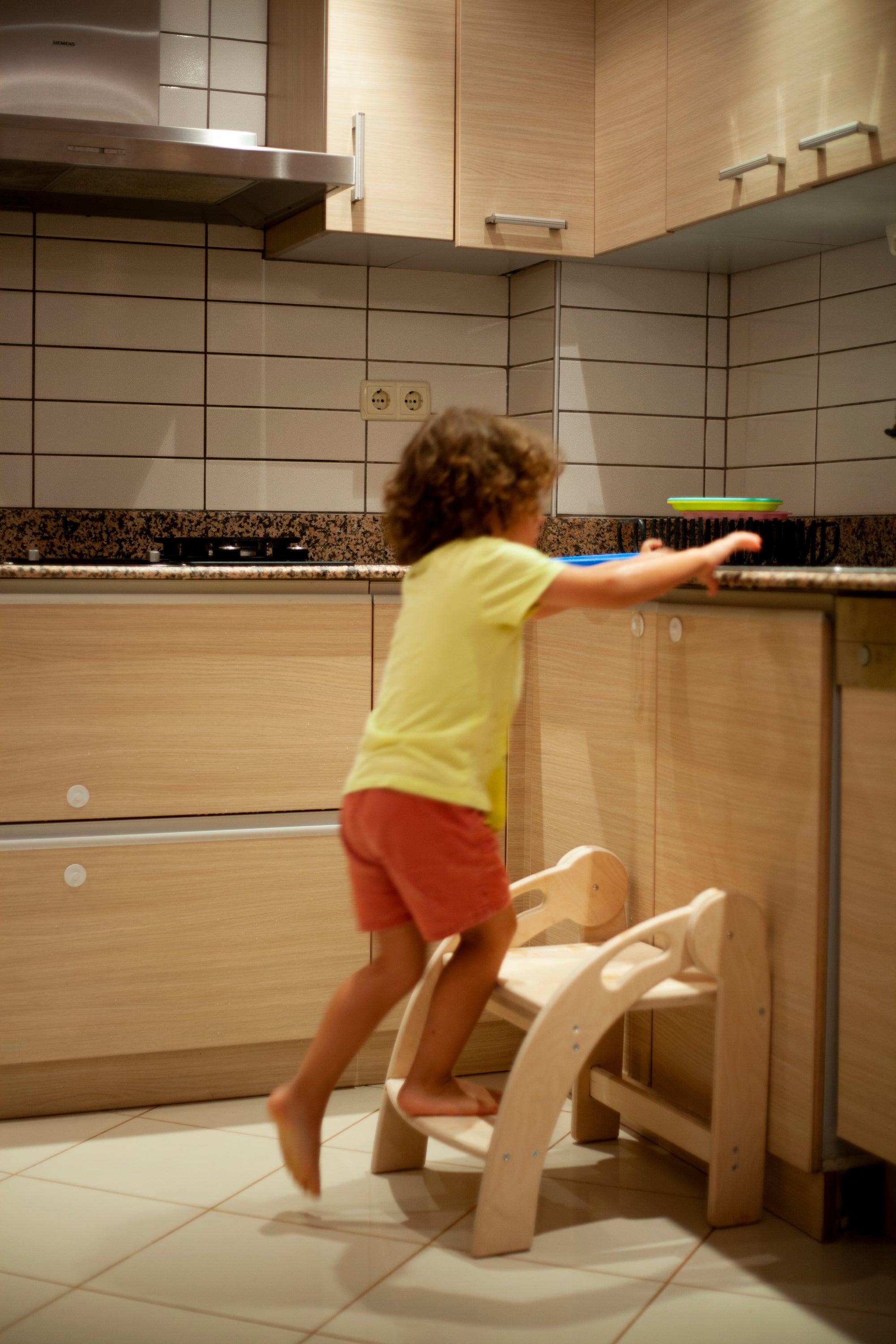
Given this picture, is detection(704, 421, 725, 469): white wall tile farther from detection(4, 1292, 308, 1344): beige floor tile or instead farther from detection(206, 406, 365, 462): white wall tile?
detection(4, 1292, 308, 1344): beige floor tile

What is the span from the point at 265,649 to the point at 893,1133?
3.64ft

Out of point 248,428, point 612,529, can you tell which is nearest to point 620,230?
point 612,529

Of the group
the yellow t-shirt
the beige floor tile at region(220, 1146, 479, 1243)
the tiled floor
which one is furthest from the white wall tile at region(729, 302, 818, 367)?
the beige floor tile at region(220, 1146, 479, 1243)

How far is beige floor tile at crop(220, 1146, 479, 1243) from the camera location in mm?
1662

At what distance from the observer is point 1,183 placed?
2354 millimetres

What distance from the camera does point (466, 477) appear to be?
5.14ft

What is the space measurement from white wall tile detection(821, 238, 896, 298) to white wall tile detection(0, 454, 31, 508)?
60.7 inches

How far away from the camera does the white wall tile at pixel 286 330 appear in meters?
2.67

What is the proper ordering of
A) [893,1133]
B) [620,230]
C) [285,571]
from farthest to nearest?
[620,230]
[285,571]
[893,1133]

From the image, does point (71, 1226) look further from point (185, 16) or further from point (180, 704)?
point (185, 16)

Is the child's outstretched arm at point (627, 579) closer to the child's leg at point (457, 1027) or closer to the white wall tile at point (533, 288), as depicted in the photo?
the child's leg at point (457, 1027)

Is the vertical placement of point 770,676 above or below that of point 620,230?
below

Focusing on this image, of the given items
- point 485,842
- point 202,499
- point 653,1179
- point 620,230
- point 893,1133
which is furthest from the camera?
point 202,499

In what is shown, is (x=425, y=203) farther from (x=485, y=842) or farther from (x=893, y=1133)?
(x=893, y=1133)
